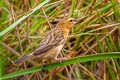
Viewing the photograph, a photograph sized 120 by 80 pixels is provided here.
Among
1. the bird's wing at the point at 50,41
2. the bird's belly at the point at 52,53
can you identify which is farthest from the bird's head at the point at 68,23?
the bird's belly at the point at 52,53

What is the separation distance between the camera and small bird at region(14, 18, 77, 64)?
6.67ft

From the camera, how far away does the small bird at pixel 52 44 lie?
6.67 ft

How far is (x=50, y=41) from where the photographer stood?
7.36 ft

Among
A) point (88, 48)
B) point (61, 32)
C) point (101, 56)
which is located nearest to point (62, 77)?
point (88, 48)

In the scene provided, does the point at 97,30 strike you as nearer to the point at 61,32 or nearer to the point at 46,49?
the point at 61,32

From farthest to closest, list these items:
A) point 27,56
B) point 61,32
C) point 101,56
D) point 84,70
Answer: point 84,70
point 61,32
point 27,56
point 101,56

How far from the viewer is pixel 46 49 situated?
83.6 inches

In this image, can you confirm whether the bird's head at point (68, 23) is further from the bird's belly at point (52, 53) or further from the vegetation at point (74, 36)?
the bird's belly at point (52, 53)

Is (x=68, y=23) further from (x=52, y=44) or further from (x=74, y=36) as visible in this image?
(x=52, y=44)

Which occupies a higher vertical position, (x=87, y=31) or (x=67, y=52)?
(x=87, y=31)

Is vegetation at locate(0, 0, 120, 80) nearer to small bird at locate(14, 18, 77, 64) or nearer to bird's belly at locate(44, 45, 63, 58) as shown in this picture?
small bird at locate(14, 18, 77, 64)

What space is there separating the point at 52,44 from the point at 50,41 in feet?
0.13

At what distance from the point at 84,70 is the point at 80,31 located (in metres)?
0.49

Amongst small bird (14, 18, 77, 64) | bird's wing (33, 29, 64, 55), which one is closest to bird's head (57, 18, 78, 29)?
small bird (14, 18, 77, 64)
